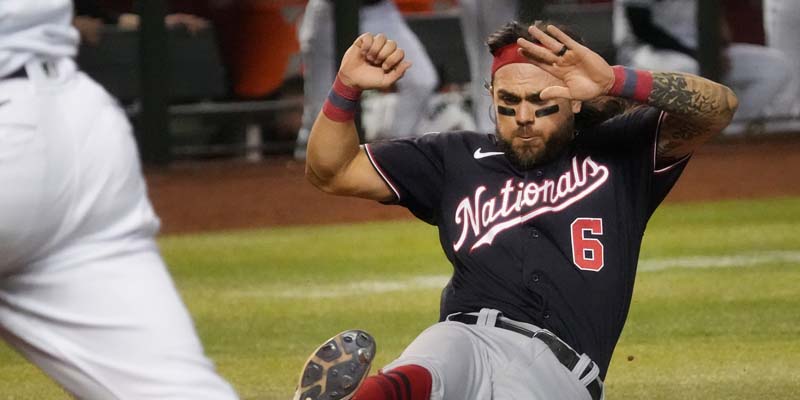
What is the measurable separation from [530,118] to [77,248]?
1.80 meters

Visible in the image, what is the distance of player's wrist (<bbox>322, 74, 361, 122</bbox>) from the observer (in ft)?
13.7

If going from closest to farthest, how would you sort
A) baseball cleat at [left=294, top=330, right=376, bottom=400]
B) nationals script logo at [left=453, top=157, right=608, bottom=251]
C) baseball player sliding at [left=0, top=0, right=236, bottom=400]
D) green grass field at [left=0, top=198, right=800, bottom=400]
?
baseball player sliding at [left=0, top=0, right=236, bottom=400], baseball cleat at [left=294, top=330, right=376, bottom=400], nationals script logo at [left=453, top=157, right=608, bottom=251], green grass field at [left=0, top=198, right=800, bottom=400]

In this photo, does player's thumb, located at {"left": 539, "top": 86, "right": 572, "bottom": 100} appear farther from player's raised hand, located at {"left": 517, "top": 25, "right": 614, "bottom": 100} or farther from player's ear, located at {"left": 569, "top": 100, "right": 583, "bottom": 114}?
player's ear, located at {"left": 569, "top": 100, "right": 583, "bottom": 114}

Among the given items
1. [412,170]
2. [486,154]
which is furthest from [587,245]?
[412,170]

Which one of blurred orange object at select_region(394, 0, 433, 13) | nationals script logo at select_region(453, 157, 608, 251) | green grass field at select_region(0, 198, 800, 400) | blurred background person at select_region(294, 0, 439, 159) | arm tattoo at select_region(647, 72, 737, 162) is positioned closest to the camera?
arm tattoo at select_region(647, 72, 737, 162)

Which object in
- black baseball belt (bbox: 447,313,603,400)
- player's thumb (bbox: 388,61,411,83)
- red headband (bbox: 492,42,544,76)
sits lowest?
black baseball belt (bbox: 447,313,603,400)

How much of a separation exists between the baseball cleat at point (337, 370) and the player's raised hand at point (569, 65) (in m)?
0.86

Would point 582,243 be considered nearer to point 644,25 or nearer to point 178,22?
point 644,25

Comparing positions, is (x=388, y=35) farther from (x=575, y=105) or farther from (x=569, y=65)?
(x=569, y=65)

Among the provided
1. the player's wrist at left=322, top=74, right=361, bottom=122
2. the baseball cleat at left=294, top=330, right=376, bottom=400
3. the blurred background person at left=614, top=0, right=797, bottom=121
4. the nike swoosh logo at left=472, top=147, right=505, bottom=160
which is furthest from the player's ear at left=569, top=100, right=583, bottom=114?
the blurred background person at left=614, top=0, right=797, bottom=121

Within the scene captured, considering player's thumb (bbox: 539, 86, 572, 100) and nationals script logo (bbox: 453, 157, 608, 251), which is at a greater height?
player's thumb (bbox: 539, 86, 572, 100)

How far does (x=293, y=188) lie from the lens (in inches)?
443

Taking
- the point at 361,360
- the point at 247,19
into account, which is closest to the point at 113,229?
the point at 361,360

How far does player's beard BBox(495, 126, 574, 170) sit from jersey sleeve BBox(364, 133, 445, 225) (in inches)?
8.7
